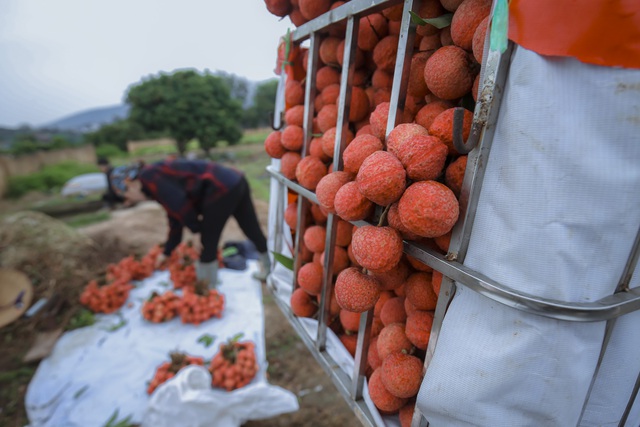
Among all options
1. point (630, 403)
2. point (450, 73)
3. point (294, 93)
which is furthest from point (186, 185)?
point (630, 403)

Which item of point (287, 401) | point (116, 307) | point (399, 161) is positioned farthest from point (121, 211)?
point (399, 161)

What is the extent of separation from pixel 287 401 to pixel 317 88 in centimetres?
Answer: 256

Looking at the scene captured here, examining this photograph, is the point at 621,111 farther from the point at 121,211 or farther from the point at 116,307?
the point at 121,211

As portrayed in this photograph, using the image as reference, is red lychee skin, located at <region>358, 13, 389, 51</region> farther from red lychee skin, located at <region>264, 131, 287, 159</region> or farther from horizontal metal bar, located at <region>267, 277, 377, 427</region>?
horizontal metal bar, located at <region>267, 277, 377, 427</region>

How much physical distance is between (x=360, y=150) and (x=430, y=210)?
377 millimetres

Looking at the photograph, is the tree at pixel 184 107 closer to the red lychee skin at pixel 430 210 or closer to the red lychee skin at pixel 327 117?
the red lychee skin at pixel 327 117

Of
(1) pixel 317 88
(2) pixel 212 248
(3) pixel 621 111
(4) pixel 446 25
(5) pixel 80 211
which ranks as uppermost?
(4) pixel 446 25

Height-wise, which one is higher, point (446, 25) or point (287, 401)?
point (446, 25)

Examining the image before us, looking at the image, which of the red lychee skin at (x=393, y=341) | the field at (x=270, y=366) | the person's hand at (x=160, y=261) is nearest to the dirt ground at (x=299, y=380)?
the field at (x=270, y=366)

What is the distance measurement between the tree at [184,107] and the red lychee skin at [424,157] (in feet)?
57.2

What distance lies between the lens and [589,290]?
2.33 ft

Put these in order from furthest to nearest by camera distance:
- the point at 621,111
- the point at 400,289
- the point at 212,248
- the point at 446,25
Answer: the point at 212,248
the point at 400,289
the point at 446,25
the point at 621,111

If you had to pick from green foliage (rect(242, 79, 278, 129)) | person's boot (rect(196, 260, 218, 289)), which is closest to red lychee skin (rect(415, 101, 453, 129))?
person's boot (rect(196, 260, 218, 289))

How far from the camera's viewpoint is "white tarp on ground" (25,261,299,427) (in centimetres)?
255
